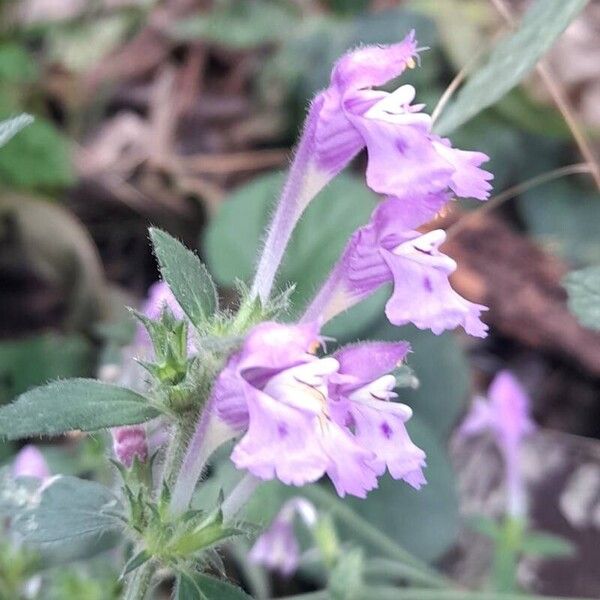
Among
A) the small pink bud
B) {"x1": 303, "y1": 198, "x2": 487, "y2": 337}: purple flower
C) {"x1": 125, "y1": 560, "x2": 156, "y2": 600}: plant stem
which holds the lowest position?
{"x1": 125, "y1": 560, "x2": 156, "y2": 600}: plant stem

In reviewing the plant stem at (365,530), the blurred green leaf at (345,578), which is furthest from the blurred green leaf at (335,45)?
the blurred green leaf at (345,578)

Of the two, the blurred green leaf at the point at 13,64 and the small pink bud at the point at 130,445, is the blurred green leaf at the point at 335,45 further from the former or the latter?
the small pink bud at the point at 130,445

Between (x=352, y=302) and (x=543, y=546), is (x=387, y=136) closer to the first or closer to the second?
(x=352, y=302)

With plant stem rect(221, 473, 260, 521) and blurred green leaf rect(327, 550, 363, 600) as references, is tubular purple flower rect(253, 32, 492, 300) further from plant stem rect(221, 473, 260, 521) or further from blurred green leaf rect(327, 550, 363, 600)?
blurred green leaf rect(327, 550, 363, 600)

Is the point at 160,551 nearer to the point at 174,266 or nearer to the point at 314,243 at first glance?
the point at 174,266

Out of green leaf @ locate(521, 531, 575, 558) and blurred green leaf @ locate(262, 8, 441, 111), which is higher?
blurred green leaf @ locate(262, 8, 441, 111)

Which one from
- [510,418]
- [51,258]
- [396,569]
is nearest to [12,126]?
[396,569]

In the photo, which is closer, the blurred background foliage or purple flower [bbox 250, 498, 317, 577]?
purple flower [bbox 250, 498, 317, 577]

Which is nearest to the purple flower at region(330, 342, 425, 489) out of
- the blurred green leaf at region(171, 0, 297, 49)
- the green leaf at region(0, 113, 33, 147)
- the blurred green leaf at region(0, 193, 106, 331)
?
the green leaf at region(0, 113, 33, 147)
